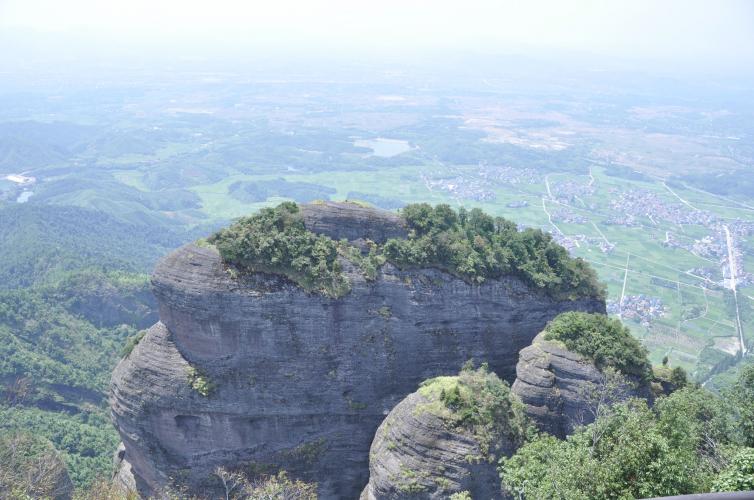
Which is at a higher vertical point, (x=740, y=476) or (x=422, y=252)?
(x=422, y=252)

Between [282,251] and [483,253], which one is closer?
[282,251]

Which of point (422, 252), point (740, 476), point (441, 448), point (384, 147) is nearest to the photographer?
point (740, 476)

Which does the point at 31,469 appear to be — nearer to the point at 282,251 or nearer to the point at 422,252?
the point at 282,251

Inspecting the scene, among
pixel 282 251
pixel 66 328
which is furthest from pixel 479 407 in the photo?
pixel 66 328

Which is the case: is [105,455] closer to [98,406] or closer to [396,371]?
[98,406]

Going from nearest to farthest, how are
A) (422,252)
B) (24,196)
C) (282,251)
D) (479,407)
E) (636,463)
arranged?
1. (636,463)
2. (479,407)
3. (282,251)
4. (422,252)
5. (24,196)

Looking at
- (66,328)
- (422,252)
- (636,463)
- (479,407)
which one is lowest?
(66,328)

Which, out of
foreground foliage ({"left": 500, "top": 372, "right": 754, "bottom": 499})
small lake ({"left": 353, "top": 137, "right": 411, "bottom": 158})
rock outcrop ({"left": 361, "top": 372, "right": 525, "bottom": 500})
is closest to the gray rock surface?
rock outcrop ({"left": 361, "top": 372, "right": 525, "bottom": 500})
